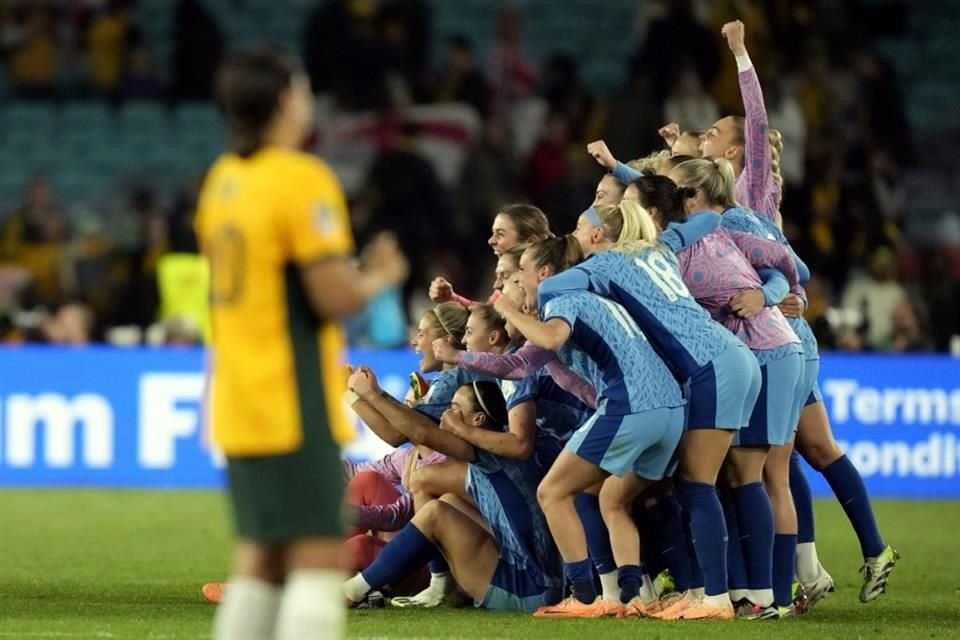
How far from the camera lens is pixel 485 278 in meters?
17.0

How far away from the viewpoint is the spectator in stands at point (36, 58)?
1916 centimetres

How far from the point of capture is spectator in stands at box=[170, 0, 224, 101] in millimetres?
18484

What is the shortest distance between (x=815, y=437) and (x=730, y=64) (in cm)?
1050

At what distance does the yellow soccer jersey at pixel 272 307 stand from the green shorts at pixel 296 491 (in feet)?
0.09

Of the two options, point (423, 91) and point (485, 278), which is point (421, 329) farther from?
point (423, 91)

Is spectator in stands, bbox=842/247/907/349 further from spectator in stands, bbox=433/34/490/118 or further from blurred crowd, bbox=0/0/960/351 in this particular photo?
spectator in stands, bbox=433/34/490/118

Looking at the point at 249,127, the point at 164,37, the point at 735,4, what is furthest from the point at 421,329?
the point at 164,37

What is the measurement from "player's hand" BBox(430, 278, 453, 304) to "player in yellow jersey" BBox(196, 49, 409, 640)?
3.65 metres

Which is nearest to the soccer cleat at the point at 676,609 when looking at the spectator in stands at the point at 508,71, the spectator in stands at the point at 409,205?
the spectator in stands at the point at 409,205

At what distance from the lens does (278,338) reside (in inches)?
176

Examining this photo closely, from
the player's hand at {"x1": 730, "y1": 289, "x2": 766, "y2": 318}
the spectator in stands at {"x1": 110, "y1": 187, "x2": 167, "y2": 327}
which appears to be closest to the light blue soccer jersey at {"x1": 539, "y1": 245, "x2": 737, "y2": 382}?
the player's hand at {"x1": 730, "y1": 289, "x2": 766, "y2": 318}

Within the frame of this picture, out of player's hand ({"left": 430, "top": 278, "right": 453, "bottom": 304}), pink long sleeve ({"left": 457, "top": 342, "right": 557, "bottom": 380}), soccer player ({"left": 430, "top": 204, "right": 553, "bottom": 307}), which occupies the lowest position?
pink long sleeve ({"left": 457, "top": 342, "right": 557, "bottom": 380})

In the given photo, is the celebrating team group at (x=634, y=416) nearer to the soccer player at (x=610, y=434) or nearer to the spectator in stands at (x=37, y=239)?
the soccer player at (x=610, y=434)

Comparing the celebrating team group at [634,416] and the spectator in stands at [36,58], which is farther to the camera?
the spectator in stands at [36,58]
